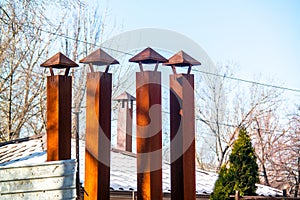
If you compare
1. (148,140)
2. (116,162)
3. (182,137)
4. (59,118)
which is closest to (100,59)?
(59,118)

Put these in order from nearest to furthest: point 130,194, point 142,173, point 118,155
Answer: point 142,173 → point 130,194 → point 118,155

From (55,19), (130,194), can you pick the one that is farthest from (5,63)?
(130,194)

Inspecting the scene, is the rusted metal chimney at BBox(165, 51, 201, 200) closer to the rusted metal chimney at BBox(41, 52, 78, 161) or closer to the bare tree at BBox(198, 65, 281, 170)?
the rusted metal chimney at BBox(41, 52, 78, 161)

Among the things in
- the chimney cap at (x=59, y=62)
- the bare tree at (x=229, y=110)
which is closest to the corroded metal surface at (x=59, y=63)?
the chimney cap at (x=59, y=62)

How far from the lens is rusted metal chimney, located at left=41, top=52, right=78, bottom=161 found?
2.64 meters

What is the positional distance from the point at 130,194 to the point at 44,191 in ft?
10.4

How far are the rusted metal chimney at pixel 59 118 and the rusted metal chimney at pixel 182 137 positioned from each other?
0.59m

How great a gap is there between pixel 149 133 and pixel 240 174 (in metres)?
4.41

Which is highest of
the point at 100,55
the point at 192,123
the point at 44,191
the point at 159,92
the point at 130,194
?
the point at 100,55

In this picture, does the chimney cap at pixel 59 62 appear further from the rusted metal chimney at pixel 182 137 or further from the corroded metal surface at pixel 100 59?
the rusted metal chimney at pixel 182 137

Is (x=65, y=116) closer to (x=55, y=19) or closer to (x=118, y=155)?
(x=118, y=155)

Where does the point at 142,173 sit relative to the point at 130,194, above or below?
above

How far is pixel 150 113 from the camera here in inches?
107

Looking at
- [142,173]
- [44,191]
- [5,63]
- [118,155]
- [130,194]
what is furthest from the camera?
[5,63]
